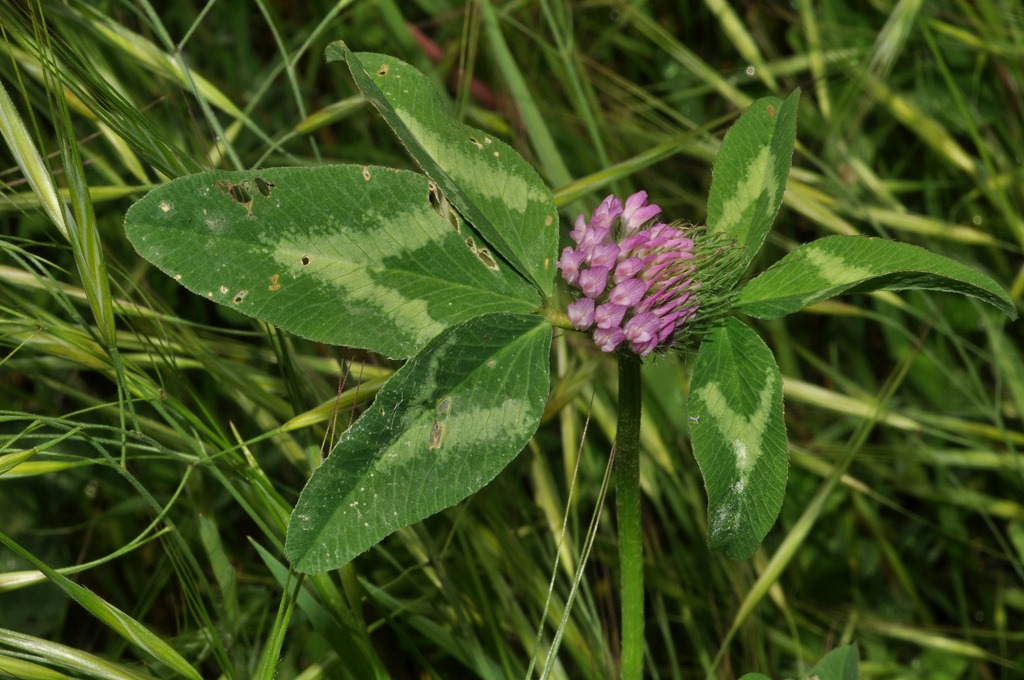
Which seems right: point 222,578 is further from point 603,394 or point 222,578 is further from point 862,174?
point 862,174

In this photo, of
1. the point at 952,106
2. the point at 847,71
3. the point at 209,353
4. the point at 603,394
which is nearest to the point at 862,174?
the point at 847,71

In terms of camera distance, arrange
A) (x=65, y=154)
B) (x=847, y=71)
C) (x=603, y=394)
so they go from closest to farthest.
Result: (x=65, y=154), (x=603, y=394), (x=847, y=71)

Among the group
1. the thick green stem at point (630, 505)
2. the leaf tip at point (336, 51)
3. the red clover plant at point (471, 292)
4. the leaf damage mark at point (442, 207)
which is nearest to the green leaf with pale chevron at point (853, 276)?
the red clover plant at point (471, 292)

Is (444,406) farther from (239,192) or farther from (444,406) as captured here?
(239,192)

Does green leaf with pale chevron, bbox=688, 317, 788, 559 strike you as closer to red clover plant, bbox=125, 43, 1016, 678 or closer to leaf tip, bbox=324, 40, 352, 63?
red clover plant, bbox=125, 43, 1016, 678

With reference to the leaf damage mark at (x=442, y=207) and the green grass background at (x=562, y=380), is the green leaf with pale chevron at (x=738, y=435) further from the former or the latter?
the green grass background at (x=562, y=380)

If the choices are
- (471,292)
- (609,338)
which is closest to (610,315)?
(609,338)
